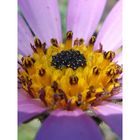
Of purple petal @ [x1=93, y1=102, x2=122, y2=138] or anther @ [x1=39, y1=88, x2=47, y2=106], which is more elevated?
anther @ [x1=39, y1=88, x2=47, y2=106]

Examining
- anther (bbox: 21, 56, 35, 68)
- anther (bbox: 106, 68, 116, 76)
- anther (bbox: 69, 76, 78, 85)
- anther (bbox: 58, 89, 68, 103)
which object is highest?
anther (bbox: 21, 56, 35, 68)

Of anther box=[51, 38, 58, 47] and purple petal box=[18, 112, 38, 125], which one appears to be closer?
purple petal box=[18, 112, 38, 125]

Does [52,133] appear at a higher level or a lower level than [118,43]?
lower

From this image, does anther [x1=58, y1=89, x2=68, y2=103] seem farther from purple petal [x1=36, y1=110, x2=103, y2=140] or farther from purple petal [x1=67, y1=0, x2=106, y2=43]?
purple petal [x1=67, y1=0, x2=106, y2=43]

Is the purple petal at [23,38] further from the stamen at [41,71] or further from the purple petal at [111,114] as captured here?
the purple petal at [111,114]

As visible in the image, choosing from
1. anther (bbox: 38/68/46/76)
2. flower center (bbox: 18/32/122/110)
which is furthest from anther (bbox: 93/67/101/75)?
anther (bbox: 38/68/46/76)

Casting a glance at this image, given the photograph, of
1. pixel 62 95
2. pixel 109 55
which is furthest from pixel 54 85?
pixel 109 55
